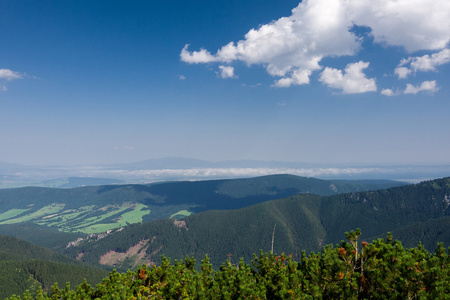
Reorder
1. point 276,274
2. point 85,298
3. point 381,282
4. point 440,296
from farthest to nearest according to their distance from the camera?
point 85,298, point 276,274, point 381,282, point 440,296

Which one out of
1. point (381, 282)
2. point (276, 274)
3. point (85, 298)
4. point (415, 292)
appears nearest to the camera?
point (415, 292)

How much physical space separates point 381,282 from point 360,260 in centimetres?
473

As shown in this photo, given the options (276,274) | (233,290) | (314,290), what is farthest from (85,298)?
(314,290)

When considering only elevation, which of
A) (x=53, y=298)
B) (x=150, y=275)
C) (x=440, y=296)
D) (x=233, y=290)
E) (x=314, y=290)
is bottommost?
(x=53, y=298)

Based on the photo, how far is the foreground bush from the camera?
19.6 metres

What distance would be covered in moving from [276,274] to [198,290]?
7.76m

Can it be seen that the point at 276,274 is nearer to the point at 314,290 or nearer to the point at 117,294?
the point at 314,290

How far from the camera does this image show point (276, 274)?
25906 mm

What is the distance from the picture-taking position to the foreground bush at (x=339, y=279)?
1959cm

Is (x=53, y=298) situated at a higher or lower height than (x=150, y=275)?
lower

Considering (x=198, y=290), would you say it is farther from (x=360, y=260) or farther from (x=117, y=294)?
(x=360, y=260)

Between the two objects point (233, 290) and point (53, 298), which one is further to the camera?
point (53, 298)

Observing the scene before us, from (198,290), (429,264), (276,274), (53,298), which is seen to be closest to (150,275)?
(198,290)

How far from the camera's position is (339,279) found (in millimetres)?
23359
